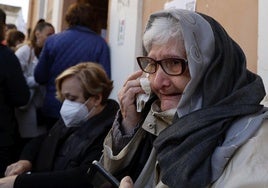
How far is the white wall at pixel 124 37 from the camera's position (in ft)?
11.5

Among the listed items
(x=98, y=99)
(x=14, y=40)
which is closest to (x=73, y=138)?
(x=98, y=99)

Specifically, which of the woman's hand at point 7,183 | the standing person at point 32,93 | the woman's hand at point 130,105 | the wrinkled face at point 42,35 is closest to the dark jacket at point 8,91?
the standing person at point 32,93

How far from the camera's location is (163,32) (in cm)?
156

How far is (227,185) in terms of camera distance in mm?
Result: 1214

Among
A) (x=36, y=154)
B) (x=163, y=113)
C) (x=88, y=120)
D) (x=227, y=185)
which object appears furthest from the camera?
(x=36, y=154)

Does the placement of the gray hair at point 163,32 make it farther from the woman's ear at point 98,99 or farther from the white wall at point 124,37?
the white wall at point 124,37

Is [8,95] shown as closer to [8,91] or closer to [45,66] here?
[8,91]

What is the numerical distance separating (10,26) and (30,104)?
2.67 metres

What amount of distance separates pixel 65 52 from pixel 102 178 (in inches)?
85.9

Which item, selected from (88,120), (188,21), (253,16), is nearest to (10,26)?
(88,120)

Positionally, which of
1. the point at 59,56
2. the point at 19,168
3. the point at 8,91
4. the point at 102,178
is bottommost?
the point at 19,168

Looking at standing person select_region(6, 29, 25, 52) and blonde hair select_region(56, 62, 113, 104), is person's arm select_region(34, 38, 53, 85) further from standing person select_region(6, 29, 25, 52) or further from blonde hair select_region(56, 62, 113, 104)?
standing person select_region(6, 29, 25, 52)

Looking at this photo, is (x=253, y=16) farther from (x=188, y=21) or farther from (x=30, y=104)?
(x=30, y=104)

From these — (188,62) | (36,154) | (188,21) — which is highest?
(188,21)
